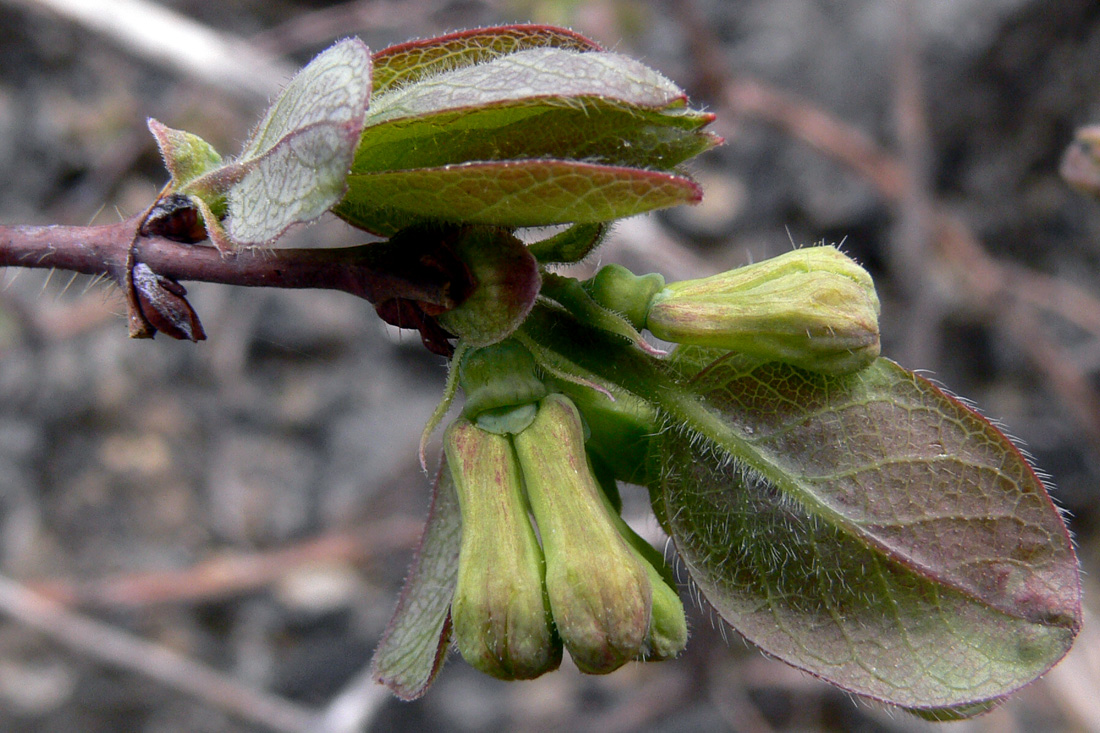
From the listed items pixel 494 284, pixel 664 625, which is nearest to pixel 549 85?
pixel 494 284

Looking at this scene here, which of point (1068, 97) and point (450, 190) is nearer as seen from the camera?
point (450, 190)

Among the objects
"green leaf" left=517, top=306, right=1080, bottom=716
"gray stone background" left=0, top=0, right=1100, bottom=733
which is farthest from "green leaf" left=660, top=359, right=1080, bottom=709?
"gray stone background" left=0, top=0, right=1100, bottom=733

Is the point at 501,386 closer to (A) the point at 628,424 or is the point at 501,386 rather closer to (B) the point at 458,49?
(A) the point at 628,424

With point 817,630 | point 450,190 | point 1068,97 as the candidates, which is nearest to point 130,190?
point 450,190

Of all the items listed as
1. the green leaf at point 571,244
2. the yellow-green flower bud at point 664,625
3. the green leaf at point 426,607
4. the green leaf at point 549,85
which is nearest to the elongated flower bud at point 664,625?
the yellow-green flower bud at point 664,625

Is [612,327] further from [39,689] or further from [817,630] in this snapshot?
[39,689]

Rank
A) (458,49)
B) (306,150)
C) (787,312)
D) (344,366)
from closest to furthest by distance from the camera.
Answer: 1. (306,150)
2. (787,312)
3. (458,49)
4. (344,366)

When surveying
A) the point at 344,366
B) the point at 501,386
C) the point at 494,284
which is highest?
the point at 494,284

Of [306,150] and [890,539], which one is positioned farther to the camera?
[890,539]
